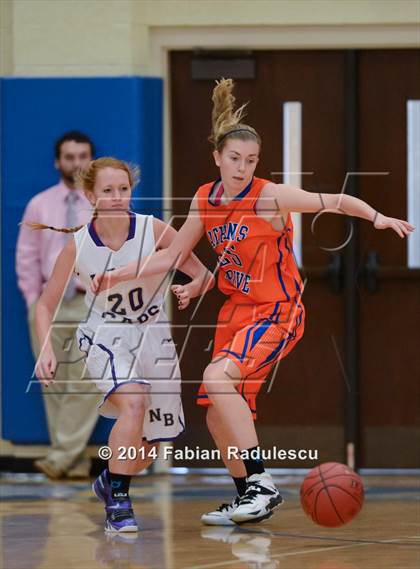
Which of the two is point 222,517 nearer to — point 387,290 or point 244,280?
point 244,280

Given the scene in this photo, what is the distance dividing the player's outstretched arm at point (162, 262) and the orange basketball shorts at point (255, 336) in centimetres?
34

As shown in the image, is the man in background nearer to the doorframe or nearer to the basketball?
the doorframe

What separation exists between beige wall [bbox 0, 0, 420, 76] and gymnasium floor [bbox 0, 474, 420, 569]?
2560 mm

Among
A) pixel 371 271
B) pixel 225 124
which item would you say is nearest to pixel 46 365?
pixel 225 124

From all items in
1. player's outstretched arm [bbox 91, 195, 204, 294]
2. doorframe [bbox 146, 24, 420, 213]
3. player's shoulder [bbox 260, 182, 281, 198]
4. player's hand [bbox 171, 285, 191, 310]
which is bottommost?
player's hand [bbox 171, 285, 191, 310]

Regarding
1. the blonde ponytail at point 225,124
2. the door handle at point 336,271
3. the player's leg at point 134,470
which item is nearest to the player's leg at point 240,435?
the player's leg at point 134,470

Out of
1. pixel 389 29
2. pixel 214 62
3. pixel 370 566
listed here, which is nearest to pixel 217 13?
pixel 214 62

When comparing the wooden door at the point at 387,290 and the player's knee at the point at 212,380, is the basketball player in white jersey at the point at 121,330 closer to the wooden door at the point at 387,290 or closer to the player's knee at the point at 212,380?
the player's knee at the point at 212,380

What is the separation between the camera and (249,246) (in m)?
6.25

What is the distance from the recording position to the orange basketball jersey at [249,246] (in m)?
6.23

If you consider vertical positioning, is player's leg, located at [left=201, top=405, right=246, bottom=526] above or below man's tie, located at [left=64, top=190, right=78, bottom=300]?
below

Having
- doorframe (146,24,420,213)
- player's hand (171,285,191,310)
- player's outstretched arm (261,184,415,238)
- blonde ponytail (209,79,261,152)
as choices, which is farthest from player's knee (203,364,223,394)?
doorframe (146,24,420,213)

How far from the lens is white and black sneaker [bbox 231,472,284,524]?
620 cm

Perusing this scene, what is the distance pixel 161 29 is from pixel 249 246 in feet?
8.74
